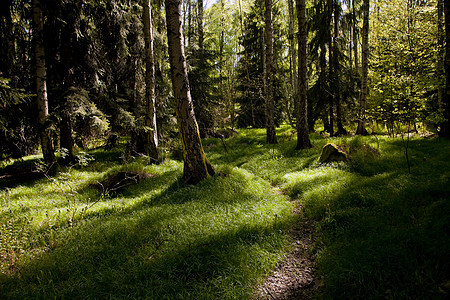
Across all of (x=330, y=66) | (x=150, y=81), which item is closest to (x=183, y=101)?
(x=150, y=81)

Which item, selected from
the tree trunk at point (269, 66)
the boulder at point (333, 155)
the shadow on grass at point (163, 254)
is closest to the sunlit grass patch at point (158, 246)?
the shadow on grass at point (163, 254)

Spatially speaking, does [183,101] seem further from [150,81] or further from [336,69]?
[336,69]

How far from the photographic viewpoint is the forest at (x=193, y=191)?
10.3 feet

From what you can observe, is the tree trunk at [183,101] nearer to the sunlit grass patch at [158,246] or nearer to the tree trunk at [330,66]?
the sunlit grass patch at [158,246]

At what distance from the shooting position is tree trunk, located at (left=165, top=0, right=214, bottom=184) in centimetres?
660

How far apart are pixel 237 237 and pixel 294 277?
1150mm

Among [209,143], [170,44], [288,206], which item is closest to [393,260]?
[288,206]

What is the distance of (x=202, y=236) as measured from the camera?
4.11m

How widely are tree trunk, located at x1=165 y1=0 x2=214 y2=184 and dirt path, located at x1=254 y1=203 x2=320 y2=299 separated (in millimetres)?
3844

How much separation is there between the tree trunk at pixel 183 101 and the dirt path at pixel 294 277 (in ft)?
12.6

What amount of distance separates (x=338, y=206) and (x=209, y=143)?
12.3 metres

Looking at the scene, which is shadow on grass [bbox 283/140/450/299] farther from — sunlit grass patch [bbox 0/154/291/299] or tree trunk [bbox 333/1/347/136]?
tree trunk [bbox 333/1/347/136]

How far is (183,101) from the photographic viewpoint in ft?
22.4

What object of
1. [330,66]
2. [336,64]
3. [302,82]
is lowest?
[302,82]
